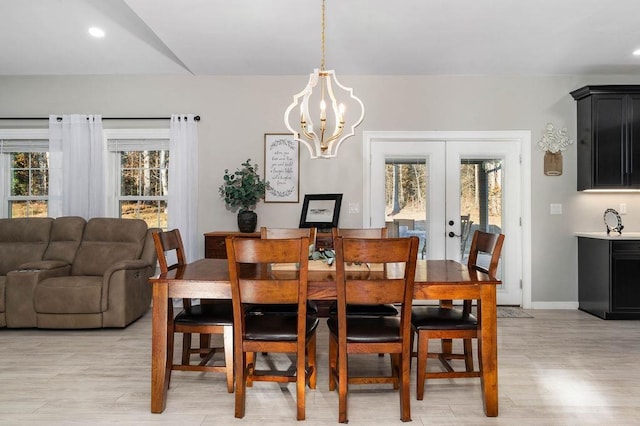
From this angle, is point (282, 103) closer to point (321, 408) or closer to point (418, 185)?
point (418, 185)

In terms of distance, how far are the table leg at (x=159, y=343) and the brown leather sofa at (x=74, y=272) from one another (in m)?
1.76

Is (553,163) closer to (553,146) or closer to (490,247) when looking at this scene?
(553,146)

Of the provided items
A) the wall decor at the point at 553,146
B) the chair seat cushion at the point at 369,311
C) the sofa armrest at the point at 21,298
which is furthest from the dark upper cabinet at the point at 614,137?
the sofa armrest at the point at 21,298

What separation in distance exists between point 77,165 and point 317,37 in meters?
3.06

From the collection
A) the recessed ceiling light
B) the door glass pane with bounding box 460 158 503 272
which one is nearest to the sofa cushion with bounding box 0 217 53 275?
the recessed ceiling light

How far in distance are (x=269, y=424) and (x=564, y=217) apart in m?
4.05

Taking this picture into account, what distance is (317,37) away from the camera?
365 cm

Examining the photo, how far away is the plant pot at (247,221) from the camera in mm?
4355

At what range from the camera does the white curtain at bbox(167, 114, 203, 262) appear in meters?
4.57

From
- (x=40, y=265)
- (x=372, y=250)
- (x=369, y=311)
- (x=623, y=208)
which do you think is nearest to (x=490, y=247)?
(x=369, y=311)

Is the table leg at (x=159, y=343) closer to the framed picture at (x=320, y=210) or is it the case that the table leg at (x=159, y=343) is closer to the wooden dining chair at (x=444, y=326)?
the wooden dining chair at (x=444, y=326)

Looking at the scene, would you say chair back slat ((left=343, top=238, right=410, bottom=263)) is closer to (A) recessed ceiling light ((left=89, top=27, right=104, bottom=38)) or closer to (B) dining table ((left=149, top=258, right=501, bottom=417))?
(B) dining table ((left=149, top=258, right=501, bottom=417))

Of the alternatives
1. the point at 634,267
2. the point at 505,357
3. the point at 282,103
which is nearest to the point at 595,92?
the point at 634,267

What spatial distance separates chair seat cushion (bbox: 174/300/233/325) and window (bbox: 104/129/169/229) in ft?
8.58
